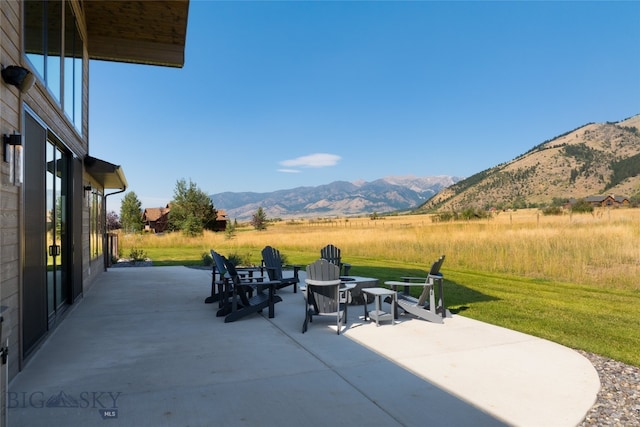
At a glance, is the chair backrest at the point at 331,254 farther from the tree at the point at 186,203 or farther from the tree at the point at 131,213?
the tree at the point at 131,213

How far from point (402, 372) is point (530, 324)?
290 cm

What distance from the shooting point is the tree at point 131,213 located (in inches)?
1436

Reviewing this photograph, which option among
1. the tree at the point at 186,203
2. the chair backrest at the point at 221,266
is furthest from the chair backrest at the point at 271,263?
the tree at the point at 186,203

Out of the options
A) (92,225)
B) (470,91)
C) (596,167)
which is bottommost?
(92,225)

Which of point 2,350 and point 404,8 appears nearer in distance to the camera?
point 2,350

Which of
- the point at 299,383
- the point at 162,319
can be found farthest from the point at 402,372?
the point at 162,319

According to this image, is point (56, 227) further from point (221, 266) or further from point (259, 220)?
point (259, 220)

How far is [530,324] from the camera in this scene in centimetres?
552

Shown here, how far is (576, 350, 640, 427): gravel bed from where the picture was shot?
279 centimetres

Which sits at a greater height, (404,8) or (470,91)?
(470,91)

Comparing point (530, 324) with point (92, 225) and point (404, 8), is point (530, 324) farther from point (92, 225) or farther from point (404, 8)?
point (404, 8)

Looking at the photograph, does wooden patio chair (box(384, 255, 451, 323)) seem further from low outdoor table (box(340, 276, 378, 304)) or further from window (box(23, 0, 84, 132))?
window (box(23, 0, 84, 132))

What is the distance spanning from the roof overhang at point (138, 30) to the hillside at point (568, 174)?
7753 centimetres

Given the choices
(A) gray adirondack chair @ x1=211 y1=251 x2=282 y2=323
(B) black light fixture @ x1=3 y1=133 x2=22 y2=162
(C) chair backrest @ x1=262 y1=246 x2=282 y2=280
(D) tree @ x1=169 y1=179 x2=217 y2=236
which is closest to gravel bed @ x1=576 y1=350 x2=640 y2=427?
(A) gray adirondack chair @ x1=211 y1=251 x2=282 y2=323
